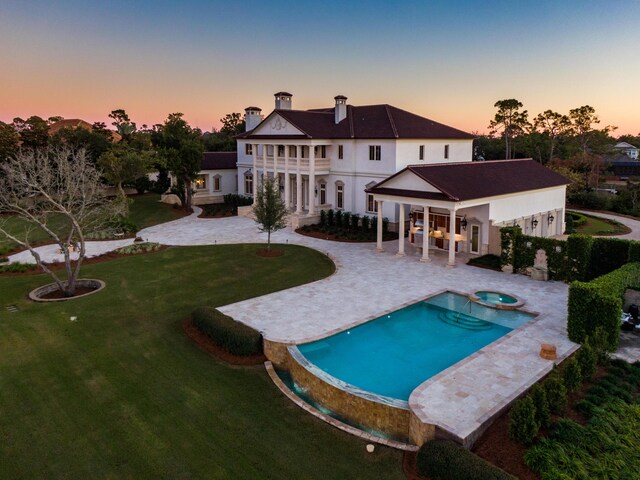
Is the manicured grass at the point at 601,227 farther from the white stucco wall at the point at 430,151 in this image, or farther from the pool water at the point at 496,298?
the pool water at the point at 496,298

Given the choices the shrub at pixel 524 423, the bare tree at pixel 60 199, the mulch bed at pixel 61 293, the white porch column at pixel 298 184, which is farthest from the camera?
the white porch column at pixel 298 184

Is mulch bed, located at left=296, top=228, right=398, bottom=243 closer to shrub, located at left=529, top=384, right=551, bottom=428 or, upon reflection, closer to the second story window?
the second story window

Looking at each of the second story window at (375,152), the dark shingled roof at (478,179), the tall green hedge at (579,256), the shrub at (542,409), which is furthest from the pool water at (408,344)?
the second story window at (375,152)

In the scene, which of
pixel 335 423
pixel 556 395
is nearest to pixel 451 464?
pixel 335 423

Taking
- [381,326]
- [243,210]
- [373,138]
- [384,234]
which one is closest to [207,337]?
[381,326]

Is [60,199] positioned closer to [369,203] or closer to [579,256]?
[369,203]

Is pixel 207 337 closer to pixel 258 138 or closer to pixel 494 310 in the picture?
pixel 494 310
